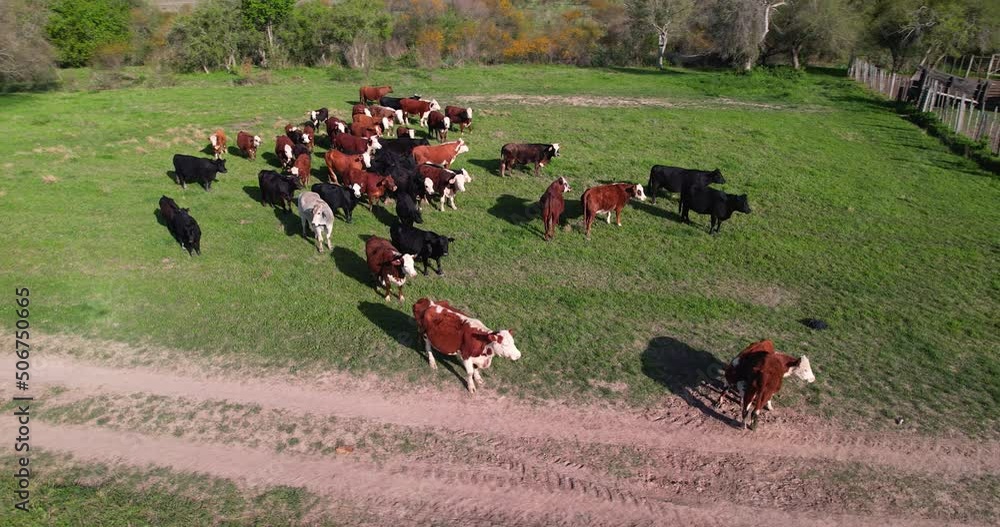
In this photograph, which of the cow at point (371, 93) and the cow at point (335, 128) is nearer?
the cow at point (335, 128)

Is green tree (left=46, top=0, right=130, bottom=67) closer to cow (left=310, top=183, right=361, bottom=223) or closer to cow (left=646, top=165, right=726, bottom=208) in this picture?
cow (left=310, top=183, right=361, bottom=223)

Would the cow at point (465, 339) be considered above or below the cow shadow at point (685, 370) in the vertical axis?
above

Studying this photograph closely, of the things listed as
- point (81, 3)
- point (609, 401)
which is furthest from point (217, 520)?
point (81, 3)

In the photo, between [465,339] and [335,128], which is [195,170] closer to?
[335,128]

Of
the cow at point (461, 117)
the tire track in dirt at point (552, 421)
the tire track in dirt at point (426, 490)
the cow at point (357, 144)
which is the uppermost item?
the cow at point (461, 117)

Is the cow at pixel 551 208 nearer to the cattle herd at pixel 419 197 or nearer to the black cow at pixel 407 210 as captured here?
the cattle herd at pixel 419 197

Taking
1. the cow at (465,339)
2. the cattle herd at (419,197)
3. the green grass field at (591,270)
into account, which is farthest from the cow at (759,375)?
the cow at (465,339)
